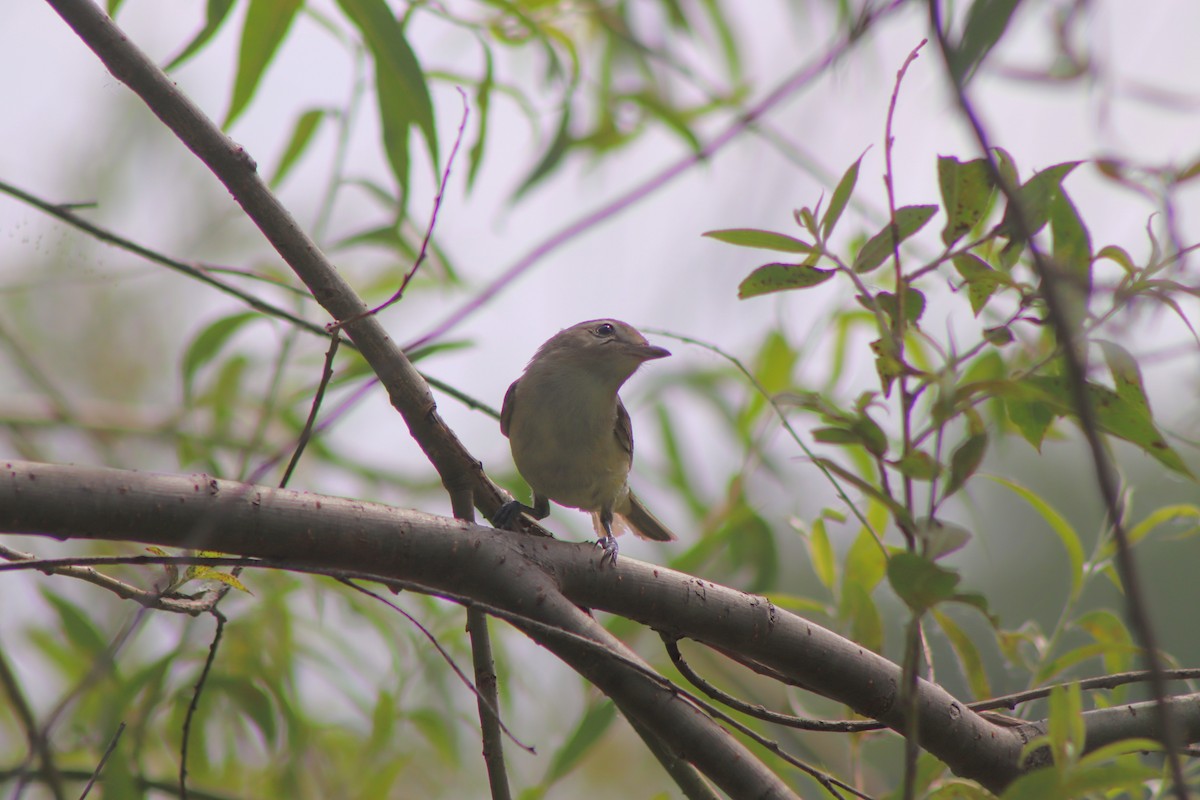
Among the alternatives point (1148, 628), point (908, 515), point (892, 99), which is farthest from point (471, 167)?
point (1148, 628)

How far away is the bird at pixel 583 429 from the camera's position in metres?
4.09

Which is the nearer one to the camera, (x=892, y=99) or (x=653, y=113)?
(x=892, y=99)

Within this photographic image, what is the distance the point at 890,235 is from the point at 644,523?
10.1 feet

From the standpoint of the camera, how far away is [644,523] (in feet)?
15.2

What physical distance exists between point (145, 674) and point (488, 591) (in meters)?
1.33

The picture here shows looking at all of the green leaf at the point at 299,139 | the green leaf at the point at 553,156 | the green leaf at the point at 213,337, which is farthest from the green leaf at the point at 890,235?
the green leaf at the point at 299,139

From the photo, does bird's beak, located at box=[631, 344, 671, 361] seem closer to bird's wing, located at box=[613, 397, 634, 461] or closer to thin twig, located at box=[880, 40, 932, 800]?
bird's wing, located at box=[613, 397, 634, 461]

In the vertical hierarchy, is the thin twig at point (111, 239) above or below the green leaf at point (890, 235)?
above

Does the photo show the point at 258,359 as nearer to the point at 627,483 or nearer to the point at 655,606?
the point at 627,483

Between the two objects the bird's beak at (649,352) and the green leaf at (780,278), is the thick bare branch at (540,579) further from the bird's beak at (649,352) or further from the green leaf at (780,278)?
the bird's beak at (649,352)

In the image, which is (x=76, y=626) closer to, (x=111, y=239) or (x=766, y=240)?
(x=111, y=239)

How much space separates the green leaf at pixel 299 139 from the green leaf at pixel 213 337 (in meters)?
0.50

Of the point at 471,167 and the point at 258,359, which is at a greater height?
the point at 258,359

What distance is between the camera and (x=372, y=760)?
328cm
